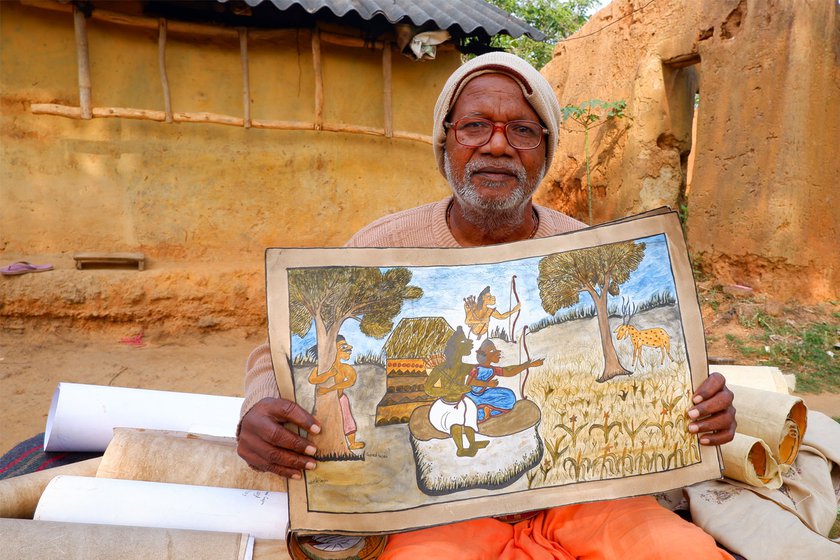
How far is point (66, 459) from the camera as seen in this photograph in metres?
2.20

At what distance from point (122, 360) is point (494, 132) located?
4.22 meters

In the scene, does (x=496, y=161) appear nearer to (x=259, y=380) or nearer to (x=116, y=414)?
(x=259, y=380)

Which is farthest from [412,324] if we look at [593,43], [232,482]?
[593,43]

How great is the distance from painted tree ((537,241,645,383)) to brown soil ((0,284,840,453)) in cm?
352

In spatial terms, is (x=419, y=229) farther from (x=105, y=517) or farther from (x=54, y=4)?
(x=54, y=4)

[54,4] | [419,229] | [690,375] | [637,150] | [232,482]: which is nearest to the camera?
[690,375]

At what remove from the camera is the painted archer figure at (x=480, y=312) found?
1.53 meters

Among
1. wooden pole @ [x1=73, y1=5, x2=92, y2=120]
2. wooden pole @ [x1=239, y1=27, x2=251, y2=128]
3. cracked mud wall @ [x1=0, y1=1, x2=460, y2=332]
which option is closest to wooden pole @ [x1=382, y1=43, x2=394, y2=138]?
cracked mud wall @ [x1=0, y1=1, x2=460, y2=332]

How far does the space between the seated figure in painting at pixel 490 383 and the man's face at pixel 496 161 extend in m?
0.59

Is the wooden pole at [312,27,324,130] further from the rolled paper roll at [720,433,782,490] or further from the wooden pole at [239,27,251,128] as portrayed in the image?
the rolled paper roll at [720,433,782,490]

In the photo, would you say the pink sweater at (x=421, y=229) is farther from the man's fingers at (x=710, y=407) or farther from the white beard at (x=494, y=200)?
the man's fingers at (x=710, y=407)

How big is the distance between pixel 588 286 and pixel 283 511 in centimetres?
110

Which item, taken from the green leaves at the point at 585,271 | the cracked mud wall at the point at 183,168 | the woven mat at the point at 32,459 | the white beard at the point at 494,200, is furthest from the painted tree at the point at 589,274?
the cracked mud wall at the point at 183,168

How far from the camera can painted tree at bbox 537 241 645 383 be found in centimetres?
154
